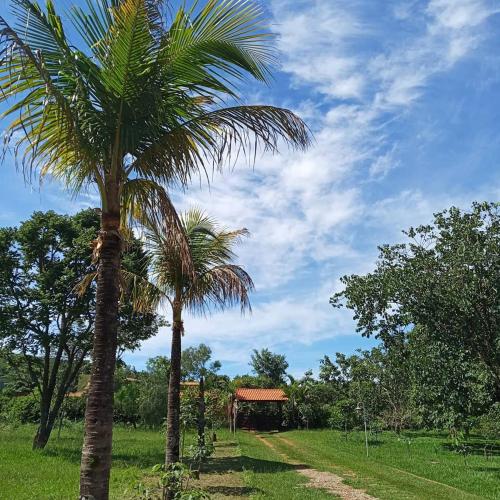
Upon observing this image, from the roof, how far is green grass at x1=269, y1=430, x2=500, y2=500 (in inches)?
434

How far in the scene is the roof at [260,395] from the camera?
3728cm

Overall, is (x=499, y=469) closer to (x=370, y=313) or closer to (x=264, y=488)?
(x=370, y=313)

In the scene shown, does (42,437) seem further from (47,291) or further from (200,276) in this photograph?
(200,276)

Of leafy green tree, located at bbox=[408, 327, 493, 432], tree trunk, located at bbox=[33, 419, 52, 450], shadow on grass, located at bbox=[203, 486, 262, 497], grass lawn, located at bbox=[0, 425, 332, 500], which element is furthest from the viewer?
tree trunk, located at bbox=[33, 419, 52, 450]

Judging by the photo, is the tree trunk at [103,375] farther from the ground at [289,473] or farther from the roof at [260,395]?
the roof at [260,395]

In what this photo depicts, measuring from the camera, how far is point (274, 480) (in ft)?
40.8

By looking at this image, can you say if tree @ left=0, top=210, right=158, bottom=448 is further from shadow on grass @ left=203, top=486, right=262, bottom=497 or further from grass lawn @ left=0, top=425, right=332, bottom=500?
shadow on grass @ left=203, top=486, right=262, bottom=497

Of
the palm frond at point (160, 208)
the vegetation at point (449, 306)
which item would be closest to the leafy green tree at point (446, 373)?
the vegetation at point (449, 306)

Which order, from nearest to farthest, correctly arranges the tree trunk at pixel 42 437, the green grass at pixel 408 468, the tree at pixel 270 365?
the green grass at pixel 408 468, the tree trunk at pixel 42 437, the tree at pixel 270 365

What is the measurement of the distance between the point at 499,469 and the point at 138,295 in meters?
12.8

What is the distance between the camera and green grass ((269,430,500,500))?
11.9 m

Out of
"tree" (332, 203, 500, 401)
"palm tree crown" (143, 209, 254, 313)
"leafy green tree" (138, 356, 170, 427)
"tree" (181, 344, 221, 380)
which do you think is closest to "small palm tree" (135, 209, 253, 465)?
"palm tree crown" (143, 209, 254, 313)

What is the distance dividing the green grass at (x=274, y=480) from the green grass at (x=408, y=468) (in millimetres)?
1301

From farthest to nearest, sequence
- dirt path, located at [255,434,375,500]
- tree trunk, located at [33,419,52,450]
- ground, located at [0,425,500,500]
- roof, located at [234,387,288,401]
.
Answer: roof, located at [234,387,288,401]
tree trunk, located at [33,419,52,450]
dirt path, located at [255,434,375,500]
ground, located at [0,425,500,500]
